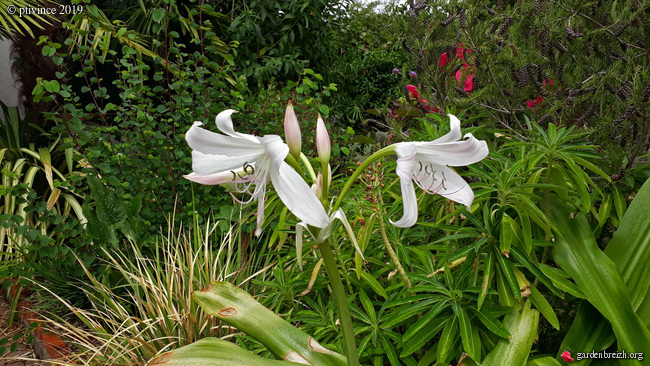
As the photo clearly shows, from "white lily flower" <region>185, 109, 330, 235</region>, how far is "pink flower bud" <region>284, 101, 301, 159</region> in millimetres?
41

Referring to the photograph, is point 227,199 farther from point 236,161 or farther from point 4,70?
point 4,70

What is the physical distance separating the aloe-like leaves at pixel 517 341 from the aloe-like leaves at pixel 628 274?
0.19 metres

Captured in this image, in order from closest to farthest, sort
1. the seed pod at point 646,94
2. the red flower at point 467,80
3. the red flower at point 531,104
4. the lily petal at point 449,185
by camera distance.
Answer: the lily petal at point 449,185 < the seed pod at point 646,94 < the red flower at point 531,104 < the red flower at point 467,80

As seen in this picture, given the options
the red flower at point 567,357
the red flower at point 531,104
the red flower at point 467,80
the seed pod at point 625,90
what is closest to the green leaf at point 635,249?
the red flower at point 567,357

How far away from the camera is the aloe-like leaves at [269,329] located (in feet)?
3.65

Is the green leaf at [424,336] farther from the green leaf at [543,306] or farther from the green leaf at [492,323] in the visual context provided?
the green leaf at [543,306]

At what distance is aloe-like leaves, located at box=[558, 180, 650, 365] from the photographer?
1.23 metres

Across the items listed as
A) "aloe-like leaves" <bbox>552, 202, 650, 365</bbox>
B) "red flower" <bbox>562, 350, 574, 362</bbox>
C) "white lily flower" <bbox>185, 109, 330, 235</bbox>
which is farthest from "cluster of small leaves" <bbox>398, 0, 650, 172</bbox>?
"white lily flower" <bbox>185, 109, 330, 235</bbox>

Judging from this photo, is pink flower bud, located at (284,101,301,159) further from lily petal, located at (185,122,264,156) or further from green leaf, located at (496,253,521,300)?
green leaf, located at (496,253,521,300)

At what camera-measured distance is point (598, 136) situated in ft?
5.60

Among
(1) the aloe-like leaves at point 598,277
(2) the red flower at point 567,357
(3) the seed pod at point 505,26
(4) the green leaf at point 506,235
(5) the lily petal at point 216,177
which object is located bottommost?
(2) the red flower at point 567,357

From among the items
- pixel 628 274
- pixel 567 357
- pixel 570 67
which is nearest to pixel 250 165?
pixel 567 357

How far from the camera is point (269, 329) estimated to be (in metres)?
1.16

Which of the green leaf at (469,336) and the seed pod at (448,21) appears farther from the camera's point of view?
the seed pod at (448,21)
